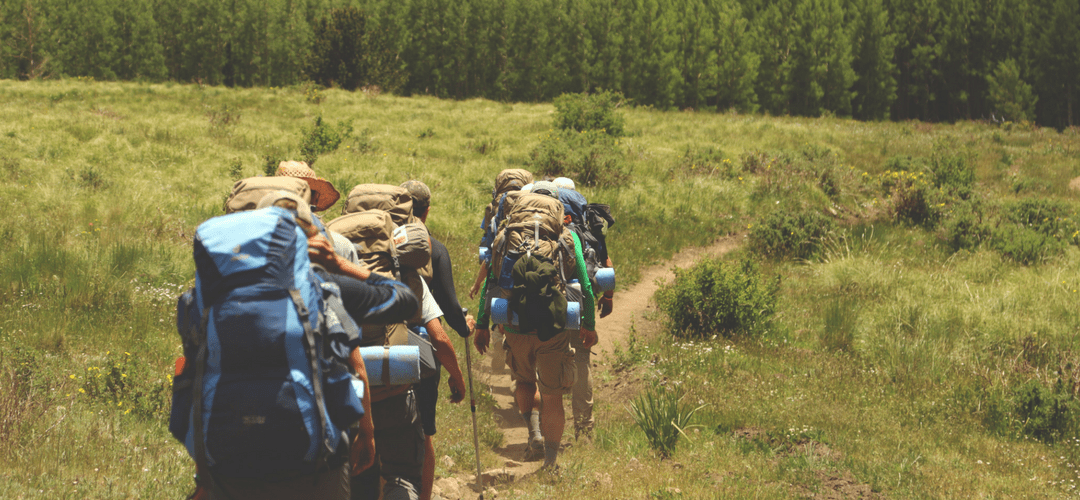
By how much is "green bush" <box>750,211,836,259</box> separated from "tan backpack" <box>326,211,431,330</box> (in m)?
10.6

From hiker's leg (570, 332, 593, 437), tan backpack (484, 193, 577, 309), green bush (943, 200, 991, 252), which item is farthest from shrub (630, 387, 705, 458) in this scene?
green bush (943, 200, 991, 252)

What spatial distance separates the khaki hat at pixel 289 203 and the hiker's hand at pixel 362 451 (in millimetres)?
851

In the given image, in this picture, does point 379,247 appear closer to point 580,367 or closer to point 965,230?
point 580,367

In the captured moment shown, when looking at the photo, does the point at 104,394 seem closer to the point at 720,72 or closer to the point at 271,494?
the point at 271,494

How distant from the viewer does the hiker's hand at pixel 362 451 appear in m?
2.63

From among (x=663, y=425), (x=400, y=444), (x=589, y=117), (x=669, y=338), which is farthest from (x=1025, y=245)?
(x=400, y=444)

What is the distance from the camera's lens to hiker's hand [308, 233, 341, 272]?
2412 mm

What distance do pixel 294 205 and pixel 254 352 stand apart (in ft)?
1.85

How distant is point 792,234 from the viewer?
12.7 metres

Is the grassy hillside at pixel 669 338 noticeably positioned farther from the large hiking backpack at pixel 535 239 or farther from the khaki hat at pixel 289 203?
the khaki hat at pixel 289 203

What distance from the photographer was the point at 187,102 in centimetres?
2316

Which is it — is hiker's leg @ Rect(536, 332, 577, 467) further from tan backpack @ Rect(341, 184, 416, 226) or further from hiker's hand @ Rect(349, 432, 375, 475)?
hiker's hand @ Rect(349, 432, 375, 475)

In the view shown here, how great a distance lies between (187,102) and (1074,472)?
24912 mm

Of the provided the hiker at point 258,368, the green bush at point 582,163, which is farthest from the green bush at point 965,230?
the hiker at point 258,368
